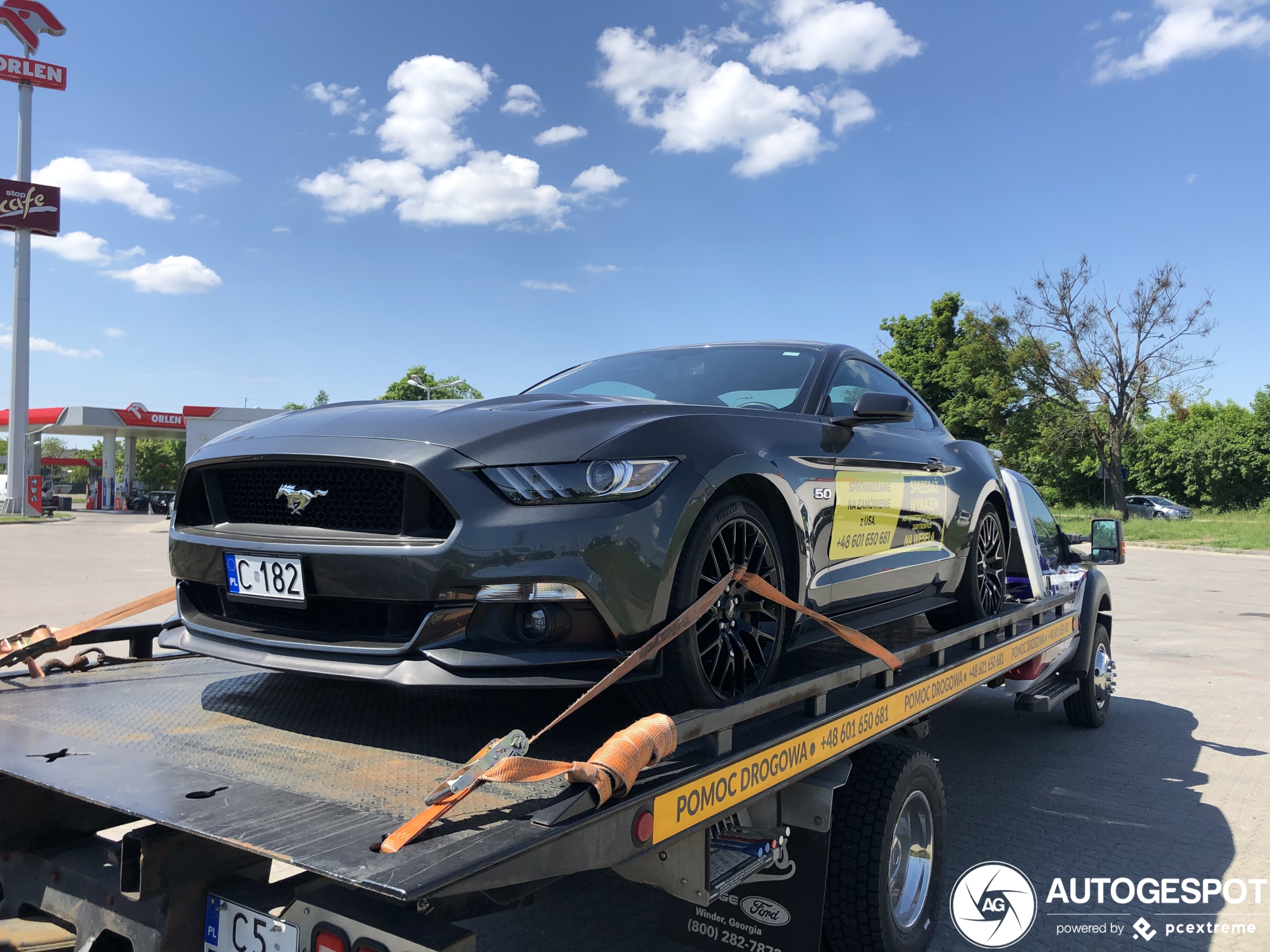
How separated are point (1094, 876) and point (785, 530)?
227cm

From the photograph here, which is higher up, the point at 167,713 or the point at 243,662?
the point at 243,662

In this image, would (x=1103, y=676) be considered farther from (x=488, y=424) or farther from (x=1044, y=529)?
(x=488, y=424)

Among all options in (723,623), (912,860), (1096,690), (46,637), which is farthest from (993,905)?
(46,637)

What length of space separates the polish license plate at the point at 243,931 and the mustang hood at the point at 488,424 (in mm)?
1072

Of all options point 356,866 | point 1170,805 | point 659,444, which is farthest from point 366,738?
point 1170,805

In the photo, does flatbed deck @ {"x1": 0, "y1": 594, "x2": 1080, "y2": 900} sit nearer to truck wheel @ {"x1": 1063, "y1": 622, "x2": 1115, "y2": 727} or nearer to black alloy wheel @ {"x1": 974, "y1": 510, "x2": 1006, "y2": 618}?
black alloy wheel @ {"x1": 974, "y1": 510, "x2": 1006, "y2": 618}

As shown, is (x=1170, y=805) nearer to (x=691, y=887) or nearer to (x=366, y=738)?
(x=691, y=887)

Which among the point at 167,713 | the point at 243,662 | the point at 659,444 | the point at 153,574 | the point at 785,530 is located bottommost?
the point at 153,574

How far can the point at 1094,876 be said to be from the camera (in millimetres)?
3904

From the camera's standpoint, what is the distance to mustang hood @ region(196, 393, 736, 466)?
2.32 metres

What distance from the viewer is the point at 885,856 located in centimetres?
287

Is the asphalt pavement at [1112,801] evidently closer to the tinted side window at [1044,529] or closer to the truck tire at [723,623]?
the truck tire at [723,623]

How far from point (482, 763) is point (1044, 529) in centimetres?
A: 549

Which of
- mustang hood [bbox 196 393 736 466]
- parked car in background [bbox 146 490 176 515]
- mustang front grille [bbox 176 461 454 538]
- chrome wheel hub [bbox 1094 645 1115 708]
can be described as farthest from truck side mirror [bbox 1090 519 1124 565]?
parked car in background [bbox 146 490 176 515]
